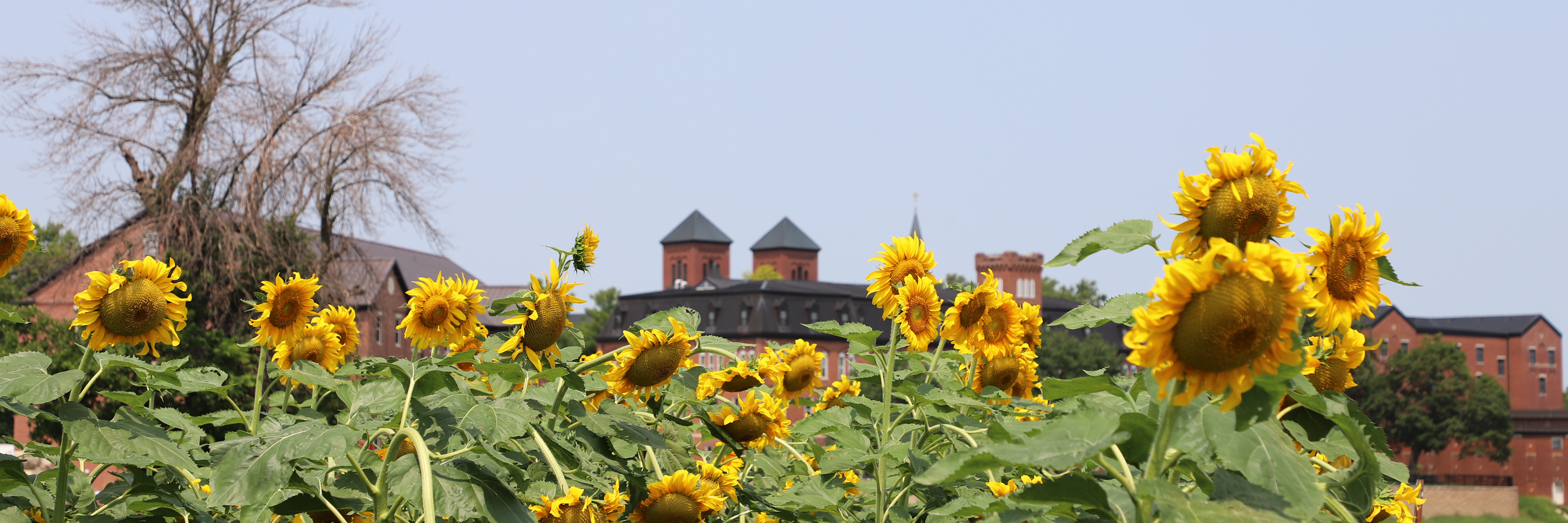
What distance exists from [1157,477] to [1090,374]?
1.92 feet

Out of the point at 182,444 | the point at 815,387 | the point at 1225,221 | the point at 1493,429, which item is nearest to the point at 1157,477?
the point at 1225,221

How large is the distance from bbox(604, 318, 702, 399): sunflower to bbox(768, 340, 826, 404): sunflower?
1.41m

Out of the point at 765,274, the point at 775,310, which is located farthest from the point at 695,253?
the point at 775,310

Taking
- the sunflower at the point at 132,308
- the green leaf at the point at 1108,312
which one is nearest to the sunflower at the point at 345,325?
the sunflower at the point at 132,308

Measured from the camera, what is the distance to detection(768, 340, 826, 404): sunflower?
482 cm

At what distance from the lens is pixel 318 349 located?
487 centimetres

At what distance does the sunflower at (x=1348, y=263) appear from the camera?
6.23 ft

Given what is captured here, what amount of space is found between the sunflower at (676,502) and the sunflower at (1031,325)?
6.27ft

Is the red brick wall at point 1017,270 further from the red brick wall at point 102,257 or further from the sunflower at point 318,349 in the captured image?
the sunflower at point 318,349

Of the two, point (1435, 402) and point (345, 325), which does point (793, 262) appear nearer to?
point (1435, 402)

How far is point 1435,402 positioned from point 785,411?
3158 inches

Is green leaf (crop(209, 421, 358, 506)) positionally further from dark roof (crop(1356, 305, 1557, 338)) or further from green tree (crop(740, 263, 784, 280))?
green tree (crop(740, 263, 784, 280))

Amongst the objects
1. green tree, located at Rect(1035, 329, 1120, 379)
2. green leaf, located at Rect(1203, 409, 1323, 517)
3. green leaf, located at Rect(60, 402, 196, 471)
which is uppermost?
green leaf, located at Rect(1203, 409, 1323, 517)

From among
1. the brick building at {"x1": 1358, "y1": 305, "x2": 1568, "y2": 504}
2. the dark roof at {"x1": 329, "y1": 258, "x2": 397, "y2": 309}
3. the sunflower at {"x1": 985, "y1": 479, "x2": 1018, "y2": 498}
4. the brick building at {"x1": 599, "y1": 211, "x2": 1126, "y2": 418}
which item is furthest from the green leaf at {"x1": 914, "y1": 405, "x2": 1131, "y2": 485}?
the brick building at {"x1": 1358, "y1": 305, "x2": 1568, "y2": 504}
